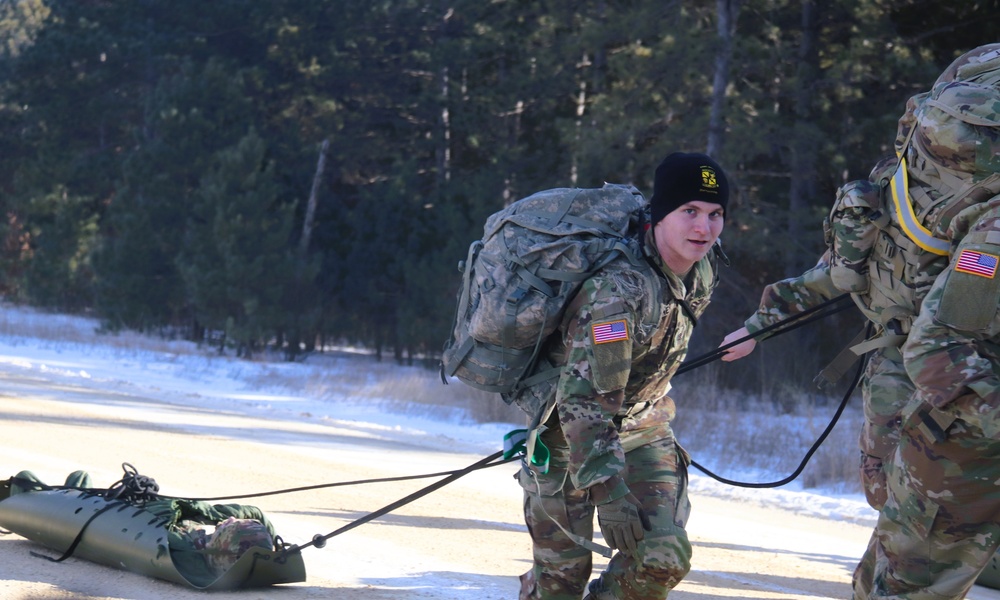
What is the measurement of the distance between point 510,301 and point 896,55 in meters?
14.4

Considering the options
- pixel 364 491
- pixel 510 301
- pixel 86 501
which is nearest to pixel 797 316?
pixel 510 301

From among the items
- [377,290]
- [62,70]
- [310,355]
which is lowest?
[310,355]

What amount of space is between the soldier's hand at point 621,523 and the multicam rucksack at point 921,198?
44.1 inches

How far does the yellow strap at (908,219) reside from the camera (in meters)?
3.60

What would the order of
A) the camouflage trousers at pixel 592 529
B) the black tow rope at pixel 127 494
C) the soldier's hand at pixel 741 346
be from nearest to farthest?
the camouflage trousers at pixel 592 529, the soldier's hand at pixel 741 346, the black tow rope at pixel 127 494

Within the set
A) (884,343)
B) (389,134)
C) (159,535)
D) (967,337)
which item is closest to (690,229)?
(884,343)

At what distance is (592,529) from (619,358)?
2.31 feet

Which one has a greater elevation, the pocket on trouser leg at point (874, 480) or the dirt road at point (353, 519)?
the pocket on trouser leg at point (874, 480)

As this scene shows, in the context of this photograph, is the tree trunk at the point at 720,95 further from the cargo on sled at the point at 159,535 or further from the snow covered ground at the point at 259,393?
the cargo on sled at the point at 159,535

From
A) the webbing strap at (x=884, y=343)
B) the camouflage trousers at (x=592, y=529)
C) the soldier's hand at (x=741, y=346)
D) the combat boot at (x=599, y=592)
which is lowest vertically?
the combat boot at (x=599, y=592)

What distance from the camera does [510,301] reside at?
384cm

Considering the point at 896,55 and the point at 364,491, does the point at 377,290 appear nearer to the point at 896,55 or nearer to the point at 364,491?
the point at 896,55

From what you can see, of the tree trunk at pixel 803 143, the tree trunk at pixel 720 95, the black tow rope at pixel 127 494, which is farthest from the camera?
the tree trunk at pixel 720 95

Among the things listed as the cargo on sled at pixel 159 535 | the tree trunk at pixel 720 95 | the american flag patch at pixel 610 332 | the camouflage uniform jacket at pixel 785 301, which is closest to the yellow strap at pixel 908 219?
the camouflage uniform jacket at pixel 785 301
